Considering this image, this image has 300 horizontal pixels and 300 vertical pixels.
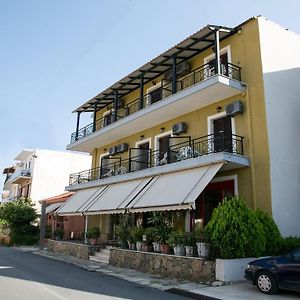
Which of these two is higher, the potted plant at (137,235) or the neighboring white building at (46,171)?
the neighboring white building at (46,171)

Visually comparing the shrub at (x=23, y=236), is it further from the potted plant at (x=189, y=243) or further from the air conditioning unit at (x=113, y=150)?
the potted plant at (x=189, y=243)

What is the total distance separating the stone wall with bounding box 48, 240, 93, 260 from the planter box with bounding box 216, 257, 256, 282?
1066cm

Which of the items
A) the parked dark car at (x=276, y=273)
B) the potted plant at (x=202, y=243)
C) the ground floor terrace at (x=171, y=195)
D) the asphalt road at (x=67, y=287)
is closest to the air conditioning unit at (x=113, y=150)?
the ground floor terrace at (x=171, y=195)

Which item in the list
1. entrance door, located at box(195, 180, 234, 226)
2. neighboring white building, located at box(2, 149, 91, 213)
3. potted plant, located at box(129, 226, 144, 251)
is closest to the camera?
A: entrance door, located at box(195, 180, 234, 226)

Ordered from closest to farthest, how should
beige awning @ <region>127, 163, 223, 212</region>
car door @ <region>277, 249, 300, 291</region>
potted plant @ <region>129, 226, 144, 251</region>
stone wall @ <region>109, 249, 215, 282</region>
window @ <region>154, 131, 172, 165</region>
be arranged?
1. car door @ <region>277, 249, 300, 291</region>
2. stone wall @ <region>109, 249, 215, 282</region>
3. beige awning @ <region>127, 163, 223, 212</region>
4. potted plant @ <region>129, 226, 144, 251</region>
5. window @ <region>154, 131, 172, 165</region>

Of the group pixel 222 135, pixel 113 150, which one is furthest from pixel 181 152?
pixel 113 150

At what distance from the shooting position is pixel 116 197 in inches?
787

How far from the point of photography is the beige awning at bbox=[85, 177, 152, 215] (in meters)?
18.7

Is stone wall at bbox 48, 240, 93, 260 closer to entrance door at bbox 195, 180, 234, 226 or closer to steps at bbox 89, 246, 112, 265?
steps at bbox 89, 246, 112, 265

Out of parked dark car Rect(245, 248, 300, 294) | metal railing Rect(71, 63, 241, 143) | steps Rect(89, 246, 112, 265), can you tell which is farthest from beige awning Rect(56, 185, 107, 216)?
parked dark car Rect(245, 248, 300, 294)

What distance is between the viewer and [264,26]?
17234 millimetres

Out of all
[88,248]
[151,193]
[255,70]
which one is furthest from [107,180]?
[255,70]

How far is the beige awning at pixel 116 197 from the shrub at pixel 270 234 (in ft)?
22.1

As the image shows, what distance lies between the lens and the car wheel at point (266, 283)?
10805mm
